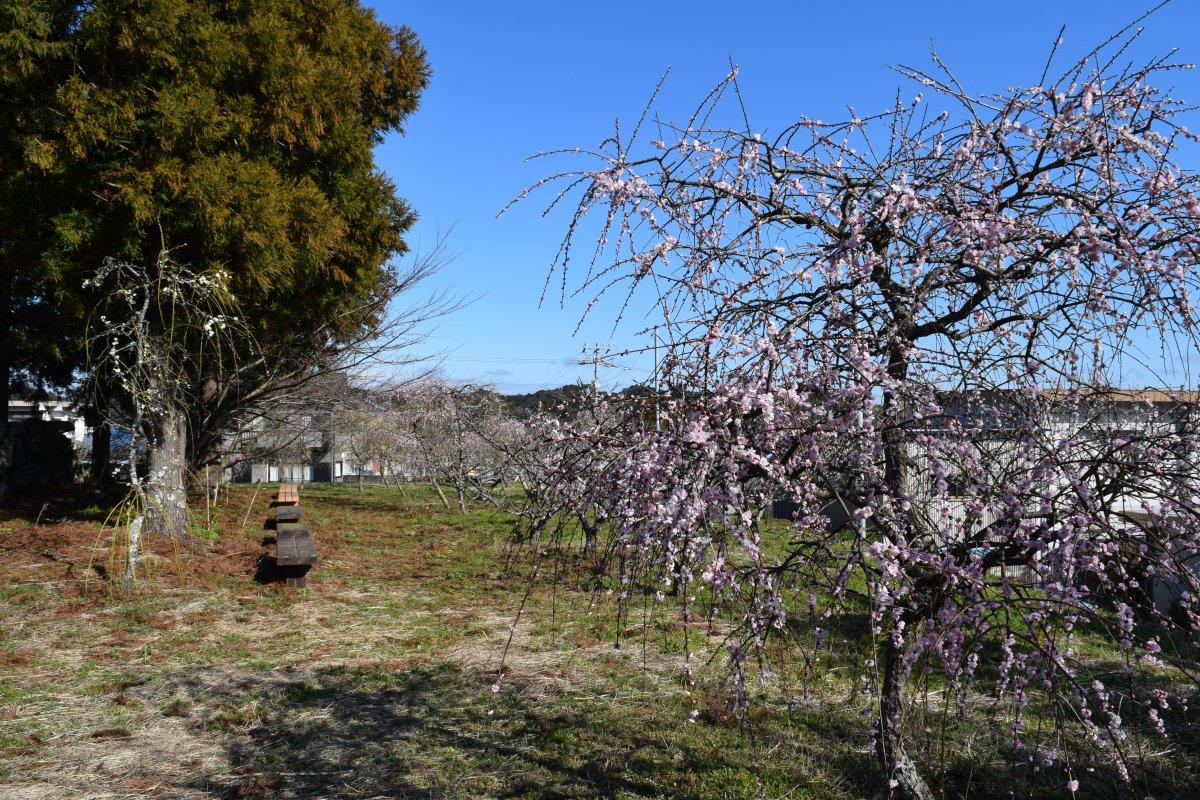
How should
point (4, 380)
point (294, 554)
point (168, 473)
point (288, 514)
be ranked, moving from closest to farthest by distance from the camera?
point (294, 554) < point (168, 473) < point (288, 514) < point (4, 380)

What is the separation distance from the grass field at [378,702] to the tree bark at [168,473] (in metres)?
0.57

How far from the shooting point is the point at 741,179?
3.38 meters

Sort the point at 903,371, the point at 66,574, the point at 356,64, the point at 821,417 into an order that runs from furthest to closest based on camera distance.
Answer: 1. the point at 356,64
2. the point at 66,574
3. the point at 903,371
4. the point at 821,417

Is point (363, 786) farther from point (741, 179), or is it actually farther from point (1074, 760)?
point (1074, 760)

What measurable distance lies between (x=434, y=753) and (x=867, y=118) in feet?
12.8

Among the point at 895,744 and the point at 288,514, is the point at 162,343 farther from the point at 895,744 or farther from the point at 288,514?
the point at 895,744

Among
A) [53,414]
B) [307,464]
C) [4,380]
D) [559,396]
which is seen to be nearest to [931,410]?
[559,396]

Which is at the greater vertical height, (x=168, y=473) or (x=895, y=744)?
(x=168, y=473)

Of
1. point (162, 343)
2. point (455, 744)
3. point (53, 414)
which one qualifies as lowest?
point (455, 744)

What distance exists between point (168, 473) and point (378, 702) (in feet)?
18.0

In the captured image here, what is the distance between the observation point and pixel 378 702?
5.30 m

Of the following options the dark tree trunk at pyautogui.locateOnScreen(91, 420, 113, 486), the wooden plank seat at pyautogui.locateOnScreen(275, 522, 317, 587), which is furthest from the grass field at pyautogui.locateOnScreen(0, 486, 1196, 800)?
the dark tree trunk at pyautogui.locateOnScreen(91, 420, 113, 486)

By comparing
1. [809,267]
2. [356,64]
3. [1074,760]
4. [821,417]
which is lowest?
[1074,760]

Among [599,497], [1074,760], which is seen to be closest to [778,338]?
[599,497]
